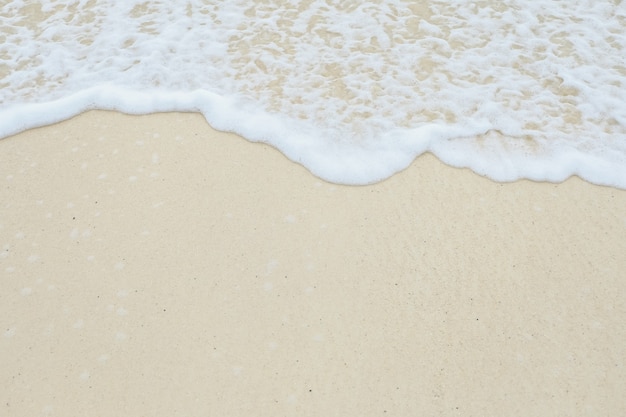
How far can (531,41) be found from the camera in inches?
124

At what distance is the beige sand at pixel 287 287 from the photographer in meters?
1.90

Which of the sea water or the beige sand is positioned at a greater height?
the sea water

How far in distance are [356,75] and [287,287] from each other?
50.6 inches

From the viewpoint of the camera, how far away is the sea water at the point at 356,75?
2.62 m

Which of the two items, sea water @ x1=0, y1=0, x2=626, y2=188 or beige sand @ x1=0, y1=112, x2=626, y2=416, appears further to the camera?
sea water @ x1=0, y1=0, x2=626, y2=188

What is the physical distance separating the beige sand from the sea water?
16cm

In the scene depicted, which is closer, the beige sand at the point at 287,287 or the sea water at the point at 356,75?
the beige sand at the point at 287,287

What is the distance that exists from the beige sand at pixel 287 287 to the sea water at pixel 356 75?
0.52 feet

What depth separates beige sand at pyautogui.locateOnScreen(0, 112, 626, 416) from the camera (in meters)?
1.90

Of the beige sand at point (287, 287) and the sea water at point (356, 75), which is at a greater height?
the sea water at point (356, 75)

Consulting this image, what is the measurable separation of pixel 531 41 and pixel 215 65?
5.51 feet

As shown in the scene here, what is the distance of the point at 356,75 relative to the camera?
296cm

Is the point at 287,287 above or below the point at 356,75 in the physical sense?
below

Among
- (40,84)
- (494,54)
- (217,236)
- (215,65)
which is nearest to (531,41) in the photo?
(494,54)
